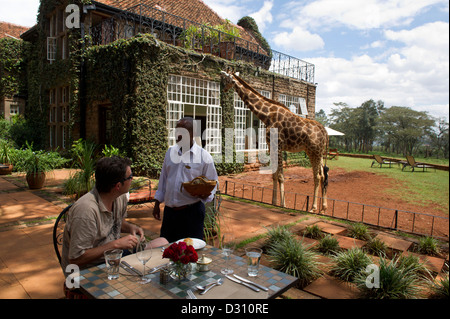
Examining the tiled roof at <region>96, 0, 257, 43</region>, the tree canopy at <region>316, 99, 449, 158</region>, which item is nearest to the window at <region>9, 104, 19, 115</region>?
the tiled roof at <region>96, 0, 257, 43</region>

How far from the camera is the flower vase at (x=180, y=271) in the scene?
1962 mm

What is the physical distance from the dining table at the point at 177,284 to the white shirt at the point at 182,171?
3.88 feet

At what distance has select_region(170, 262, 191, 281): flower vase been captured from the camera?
77.3 inches

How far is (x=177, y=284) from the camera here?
192 cm

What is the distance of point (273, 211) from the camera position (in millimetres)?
6488

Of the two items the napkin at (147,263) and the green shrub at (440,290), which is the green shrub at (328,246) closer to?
the green shrub at (440,290)

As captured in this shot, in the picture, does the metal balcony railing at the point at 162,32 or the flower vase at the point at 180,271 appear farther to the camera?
the metal balcony railing at the point at 162,32

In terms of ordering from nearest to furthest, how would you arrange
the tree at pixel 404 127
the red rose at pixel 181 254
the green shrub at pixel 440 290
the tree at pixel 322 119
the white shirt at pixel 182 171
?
the red rose at pixel 181 254 < the green shrub at pixel 440 290 < the white shirt at pixel 182 171 < the tree at pixel 404 127 < the tree at pixel 322 119

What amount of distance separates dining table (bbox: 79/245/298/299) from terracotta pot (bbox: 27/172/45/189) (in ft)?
22.3

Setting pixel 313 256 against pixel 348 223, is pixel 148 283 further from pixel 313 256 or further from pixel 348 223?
pixel 348 223

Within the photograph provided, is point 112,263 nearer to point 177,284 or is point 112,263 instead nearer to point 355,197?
point 177,284

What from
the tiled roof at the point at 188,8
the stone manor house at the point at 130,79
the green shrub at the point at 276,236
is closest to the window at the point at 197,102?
the stone manor house at the point at 130,79

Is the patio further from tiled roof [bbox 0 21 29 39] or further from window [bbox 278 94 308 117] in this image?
tiled roof [bbox 0 21 29 39]
